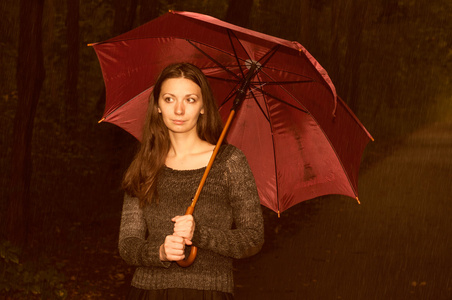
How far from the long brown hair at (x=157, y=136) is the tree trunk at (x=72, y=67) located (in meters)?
14.3

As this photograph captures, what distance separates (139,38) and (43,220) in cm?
739

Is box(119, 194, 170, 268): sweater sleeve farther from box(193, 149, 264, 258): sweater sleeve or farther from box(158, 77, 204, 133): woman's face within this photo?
box(158, 77, 204, 133): woman's face

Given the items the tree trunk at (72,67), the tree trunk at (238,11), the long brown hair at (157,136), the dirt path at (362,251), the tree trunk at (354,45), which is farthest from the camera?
the tree trunk at (354,45)

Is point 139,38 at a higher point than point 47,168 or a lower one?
higher

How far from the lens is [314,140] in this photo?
14.1 feet

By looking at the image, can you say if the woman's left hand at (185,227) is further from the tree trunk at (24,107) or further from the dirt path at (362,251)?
the tree trunk at (24,107)

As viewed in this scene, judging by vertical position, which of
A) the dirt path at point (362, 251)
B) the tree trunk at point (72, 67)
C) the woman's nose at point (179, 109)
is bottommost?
the dirt path at point (362, 251)

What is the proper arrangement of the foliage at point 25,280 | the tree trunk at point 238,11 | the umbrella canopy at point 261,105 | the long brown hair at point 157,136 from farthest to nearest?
the tree trunk at point 238,11 → the foliage at point 25,280 → the umbrella canopy at point 261,105 → the long brown hair at point 157,136

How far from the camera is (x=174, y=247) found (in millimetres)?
2879

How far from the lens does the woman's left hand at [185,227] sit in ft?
9.57

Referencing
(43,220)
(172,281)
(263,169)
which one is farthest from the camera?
(43,220)

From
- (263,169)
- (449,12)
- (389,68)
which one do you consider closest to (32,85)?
(263,169)

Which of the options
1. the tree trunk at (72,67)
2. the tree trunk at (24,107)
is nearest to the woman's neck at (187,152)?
the tree trunk at (24,107)

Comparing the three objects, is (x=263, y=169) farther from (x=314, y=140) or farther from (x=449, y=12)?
(x=449, y=12)
